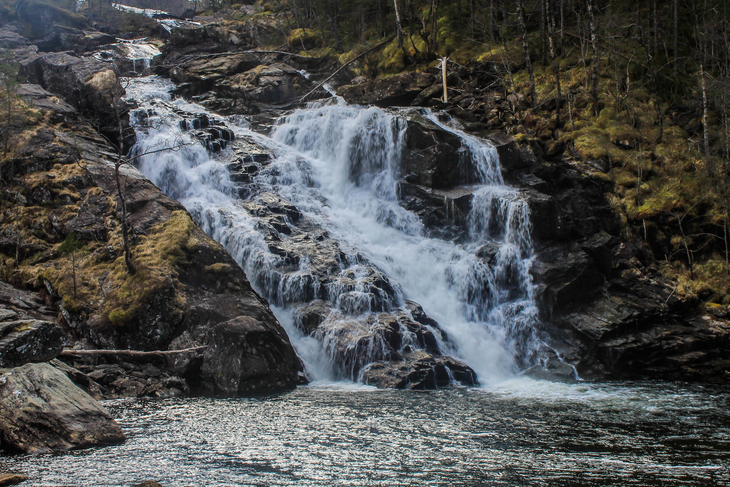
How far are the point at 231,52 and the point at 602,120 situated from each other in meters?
27.8

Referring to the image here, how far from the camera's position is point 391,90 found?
98.0 ft

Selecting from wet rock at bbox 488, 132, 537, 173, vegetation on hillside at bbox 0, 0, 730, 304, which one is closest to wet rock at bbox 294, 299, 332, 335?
wet rock at bbox 488, 132, 537, 173

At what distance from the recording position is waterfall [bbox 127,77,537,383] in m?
16.0

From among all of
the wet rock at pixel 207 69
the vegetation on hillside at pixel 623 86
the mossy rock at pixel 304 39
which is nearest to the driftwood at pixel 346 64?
the vegetation on hillside at pixel 623 86

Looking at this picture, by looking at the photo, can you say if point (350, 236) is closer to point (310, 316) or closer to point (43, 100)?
point (310, 316)

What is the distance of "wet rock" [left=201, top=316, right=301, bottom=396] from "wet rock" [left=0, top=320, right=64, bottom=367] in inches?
185

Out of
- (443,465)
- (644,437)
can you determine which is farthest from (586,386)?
(443,465)

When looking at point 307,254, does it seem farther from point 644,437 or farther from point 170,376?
point 644,437

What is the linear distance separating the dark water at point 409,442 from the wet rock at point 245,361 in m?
1.07

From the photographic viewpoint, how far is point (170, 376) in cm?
1309

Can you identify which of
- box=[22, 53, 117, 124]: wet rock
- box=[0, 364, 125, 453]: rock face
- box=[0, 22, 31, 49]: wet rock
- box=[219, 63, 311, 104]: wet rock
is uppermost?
box=[0, 22, 31, 49]: wet rock

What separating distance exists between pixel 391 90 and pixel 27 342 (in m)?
25.2

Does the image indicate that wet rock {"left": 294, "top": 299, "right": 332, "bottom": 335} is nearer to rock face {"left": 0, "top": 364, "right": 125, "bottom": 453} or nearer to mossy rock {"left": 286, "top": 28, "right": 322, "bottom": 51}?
rock face {"left": 0, "top": 364, "right": 125, "bottom": 453}

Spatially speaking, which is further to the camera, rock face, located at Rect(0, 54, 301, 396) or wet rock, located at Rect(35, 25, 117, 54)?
wet rock, located at Rect(35, 25, 117, 54)
